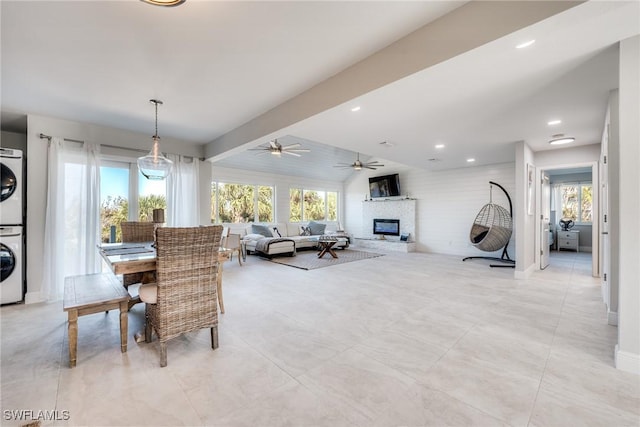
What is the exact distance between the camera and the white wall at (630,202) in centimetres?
191

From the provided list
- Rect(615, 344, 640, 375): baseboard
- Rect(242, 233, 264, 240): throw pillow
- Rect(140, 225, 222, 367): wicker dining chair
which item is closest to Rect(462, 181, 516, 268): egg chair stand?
Rect(615, 344, 640, 375): baseboard

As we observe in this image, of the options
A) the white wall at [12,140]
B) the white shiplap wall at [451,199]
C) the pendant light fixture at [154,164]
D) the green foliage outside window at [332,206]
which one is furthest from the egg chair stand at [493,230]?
the white wall at [12,140]

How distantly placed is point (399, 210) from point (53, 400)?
8619 mm

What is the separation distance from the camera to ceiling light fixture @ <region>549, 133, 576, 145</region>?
455 centimetres

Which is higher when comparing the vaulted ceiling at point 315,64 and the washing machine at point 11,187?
the vaulted ceiling at point 315,64

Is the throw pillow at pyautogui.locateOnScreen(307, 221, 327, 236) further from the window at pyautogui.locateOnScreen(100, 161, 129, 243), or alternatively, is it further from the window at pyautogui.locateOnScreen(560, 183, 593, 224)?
the window at pyautogui.locateOnScreen(560, 183, 593, 224)

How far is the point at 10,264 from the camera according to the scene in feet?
11.4

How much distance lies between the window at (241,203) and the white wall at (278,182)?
0.16 meters

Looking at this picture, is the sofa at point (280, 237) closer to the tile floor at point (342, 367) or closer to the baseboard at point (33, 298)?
the tile floor at point (342, 367)

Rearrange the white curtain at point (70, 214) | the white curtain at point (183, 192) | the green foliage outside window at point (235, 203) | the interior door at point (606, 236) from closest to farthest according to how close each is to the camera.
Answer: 1. the interior door at point (606, 236)
2. the white curtain at point (70, 214)
3. the white curtain at point (183, 192)
4. the green foliage outside window at point (235, 203)

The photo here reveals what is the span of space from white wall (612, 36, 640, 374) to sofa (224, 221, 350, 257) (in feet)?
19.7

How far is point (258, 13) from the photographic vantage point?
184 cm

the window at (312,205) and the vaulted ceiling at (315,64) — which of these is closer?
the vaulted ceiling at (315,64)

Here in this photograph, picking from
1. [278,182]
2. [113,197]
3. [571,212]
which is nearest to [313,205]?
[278,182]
